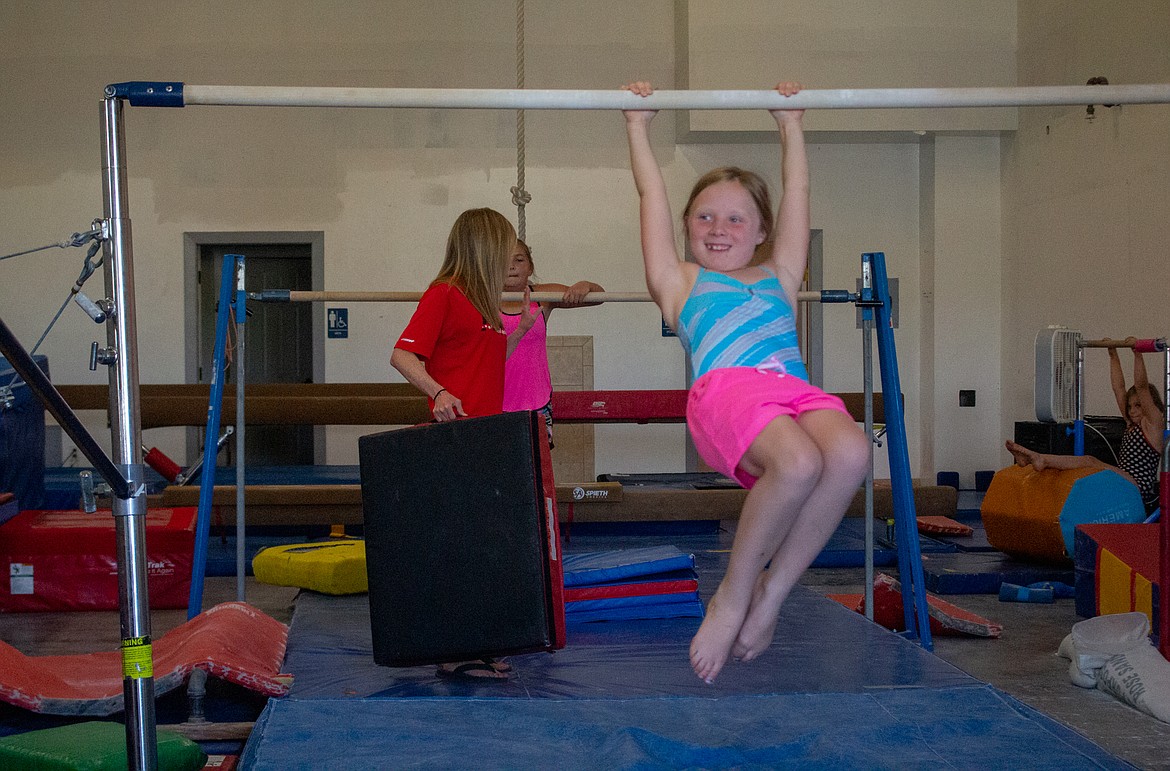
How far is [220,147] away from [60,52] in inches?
60.9

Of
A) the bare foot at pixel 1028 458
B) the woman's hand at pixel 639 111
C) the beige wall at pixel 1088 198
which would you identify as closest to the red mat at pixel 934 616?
the bare foot at pixel 1028 458

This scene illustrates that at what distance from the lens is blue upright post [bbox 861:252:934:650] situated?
155 inches

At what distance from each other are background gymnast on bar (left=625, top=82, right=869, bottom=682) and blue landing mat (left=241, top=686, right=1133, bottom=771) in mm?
319

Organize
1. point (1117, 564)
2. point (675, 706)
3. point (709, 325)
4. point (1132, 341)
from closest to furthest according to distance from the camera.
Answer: point (709, 325) < point (675, 706) < point (1117, 564) < point (1132, 341)

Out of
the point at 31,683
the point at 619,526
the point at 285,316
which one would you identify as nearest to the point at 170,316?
the point at 285,316

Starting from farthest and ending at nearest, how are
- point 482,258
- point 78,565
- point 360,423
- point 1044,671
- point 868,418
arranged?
point 360,423 < point 78,565 < point 868,418 < point 1044,671 < point 482,258

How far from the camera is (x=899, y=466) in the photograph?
3922 millimetres

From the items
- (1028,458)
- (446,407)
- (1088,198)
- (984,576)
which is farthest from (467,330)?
(1088,198)

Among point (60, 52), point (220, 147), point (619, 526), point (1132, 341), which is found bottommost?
point (619, 526)

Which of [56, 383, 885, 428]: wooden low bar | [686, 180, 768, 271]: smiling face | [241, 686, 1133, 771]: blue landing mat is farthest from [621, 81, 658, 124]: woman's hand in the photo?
[56, 383, 885, 428]: wooden low bar

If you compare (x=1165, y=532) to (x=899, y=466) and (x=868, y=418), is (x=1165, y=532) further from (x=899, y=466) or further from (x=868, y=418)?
(x=868, y=418)

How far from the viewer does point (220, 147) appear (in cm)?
918

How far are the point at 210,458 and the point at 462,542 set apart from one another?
1419mm

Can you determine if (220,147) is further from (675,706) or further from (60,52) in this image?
(675,706)
